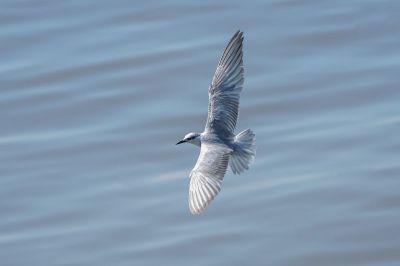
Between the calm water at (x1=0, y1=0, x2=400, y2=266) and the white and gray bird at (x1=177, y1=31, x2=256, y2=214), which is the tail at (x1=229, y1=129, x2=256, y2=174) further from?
the calm water at (x1=0, y1=0, x2=400, y2=266)

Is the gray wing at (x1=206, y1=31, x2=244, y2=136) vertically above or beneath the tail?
above

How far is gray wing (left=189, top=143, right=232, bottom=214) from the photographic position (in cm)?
800

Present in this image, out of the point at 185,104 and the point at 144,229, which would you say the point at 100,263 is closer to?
the point at 144,229

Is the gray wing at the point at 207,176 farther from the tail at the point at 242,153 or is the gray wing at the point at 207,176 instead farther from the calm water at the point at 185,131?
the calm water at the point at 185,131

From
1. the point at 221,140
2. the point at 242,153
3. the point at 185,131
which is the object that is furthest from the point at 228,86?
the point at 185,131

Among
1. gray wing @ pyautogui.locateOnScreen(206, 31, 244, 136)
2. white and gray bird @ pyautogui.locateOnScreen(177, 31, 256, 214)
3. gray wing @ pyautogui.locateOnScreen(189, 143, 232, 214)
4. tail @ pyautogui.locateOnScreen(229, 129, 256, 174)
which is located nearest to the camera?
gray wing @ pyautogui.locateOnScreen(189, 143, 232, 214)

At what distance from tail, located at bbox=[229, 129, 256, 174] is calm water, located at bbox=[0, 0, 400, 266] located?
0.78 metres

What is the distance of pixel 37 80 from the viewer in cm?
1228

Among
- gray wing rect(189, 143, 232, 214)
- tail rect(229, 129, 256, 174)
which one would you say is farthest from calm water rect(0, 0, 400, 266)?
gray wing rect(189, 143, 232, 214)

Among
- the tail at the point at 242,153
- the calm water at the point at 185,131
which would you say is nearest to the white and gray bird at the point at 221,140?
the tail at the point at 242,153

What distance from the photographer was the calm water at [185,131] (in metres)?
9.38

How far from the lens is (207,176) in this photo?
823cm

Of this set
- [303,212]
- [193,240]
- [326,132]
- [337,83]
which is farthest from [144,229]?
[337,83]

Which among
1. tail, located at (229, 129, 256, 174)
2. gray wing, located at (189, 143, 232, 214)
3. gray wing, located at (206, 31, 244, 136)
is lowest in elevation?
gray wing, located at (189, 143, 232, 214)
